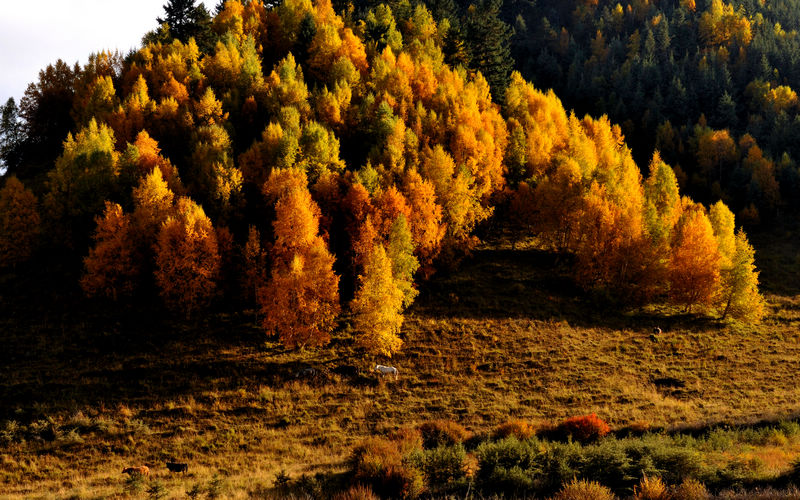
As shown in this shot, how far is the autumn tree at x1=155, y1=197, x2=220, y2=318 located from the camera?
143 ft

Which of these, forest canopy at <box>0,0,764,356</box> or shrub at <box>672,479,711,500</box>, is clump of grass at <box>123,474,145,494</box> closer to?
forest canopy at <box>0,0,764,356</box>

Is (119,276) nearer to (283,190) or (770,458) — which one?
(283,190)

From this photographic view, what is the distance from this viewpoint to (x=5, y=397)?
33.0m

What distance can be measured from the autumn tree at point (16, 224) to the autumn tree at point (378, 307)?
1535 inches

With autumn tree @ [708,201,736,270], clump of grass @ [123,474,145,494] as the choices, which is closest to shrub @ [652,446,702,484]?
clump of grass @ [123,474,145,494]

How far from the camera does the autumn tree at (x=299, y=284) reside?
40250mm

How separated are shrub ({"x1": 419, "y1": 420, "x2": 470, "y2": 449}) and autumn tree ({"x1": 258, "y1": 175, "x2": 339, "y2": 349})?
1630 centimetres

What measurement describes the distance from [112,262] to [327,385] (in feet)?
86.3


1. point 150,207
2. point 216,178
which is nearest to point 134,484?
point 150,207

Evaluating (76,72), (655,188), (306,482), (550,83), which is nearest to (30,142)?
(76,72)

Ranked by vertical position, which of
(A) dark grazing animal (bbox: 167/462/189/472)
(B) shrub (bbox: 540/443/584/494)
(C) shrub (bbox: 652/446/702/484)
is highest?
(C) shrub (bbox: 652/446/702/484)

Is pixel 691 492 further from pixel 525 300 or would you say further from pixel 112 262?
pixel 112 262

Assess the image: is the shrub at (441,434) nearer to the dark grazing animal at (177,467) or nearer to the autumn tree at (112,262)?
the dark grazing animal at (177,467)

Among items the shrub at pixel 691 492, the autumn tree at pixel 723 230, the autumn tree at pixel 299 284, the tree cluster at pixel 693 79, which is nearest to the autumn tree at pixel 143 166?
the autumn tree at pixel 299 284
